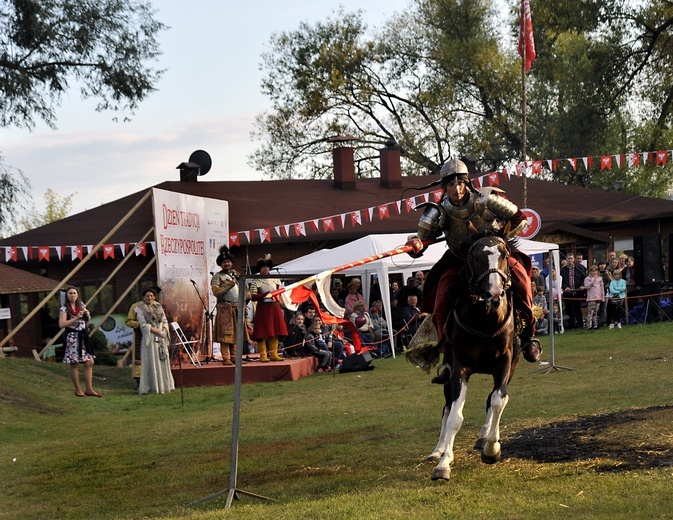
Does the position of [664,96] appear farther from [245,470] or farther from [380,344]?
[245,470]

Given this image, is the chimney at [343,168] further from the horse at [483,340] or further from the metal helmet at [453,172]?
the horse at [483,340]

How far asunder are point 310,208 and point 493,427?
29.8m

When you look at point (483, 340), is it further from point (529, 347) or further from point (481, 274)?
point (529, 347)

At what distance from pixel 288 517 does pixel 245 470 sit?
8.90 ft

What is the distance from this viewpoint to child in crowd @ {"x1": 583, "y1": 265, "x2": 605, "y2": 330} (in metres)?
27.5

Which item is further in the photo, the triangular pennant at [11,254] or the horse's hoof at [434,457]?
the triangular pennant at [11,254]

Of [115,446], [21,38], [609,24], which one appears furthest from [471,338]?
[609,24]

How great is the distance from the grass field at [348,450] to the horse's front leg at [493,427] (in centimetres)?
13

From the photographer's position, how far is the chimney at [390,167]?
140ft

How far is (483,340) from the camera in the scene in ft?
29.8

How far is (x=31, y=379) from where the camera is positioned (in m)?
20.0

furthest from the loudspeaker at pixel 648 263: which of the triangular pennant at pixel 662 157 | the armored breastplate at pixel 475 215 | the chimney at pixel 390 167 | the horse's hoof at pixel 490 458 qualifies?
the horse's hoof at pixel 490 458

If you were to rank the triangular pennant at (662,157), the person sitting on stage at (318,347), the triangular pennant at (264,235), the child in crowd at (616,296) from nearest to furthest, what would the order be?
the person sitting on stage at (318,347) → the child in crowd at (616,296) → the triangular pennant at (662,157) → the triangular pennant at (264,235)

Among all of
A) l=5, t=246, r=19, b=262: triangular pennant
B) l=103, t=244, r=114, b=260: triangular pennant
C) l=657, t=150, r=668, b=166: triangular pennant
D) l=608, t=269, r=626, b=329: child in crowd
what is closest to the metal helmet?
l=608, t=269, r=626, b=329: child in crowd
